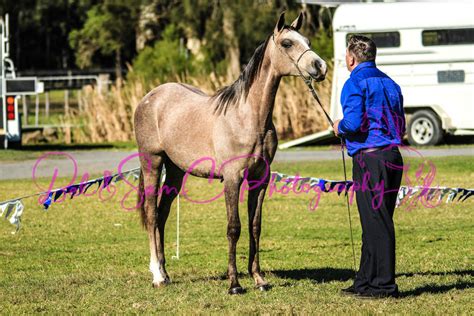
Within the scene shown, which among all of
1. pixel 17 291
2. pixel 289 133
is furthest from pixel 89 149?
pixel 17 291

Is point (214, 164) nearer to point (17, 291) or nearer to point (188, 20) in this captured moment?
point (17, 291)

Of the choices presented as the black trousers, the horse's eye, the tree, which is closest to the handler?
the black trousers

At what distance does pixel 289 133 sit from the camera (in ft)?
91.6

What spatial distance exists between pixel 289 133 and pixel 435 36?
5421 mm

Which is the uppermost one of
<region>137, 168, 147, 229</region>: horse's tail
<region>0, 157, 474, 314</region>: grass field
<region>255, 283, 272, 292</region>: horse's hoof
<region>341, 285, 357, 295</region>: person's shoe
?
<region>137, 168, 147, 229</region>: horse's tail

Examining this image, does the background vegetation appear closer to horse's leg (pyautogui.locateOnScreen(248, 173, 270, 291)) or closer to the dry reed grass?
the dry reed grass

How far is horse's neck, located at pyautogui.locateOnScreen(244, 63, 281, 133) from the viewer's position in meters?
8.84

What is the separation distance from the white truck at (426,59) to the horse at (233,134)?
14333mm

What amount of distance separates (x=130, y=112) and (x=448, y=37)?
9.58 meters

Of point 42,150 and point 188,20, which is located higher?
point 188,20

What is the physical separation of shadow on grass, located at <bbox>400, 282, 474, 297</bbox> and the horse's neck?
6.28 feet

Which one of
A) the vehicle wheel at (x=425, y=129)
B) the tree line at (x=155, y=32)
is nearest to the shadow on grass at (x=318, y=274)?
the vehicle wheel at (x=425, y=129)

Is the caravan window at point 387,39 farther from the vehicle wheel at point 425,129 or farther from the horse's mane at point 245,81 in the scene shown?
the horse's mane at point 245,81

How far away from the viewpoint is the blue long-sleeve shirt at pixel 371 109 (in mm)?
8141
